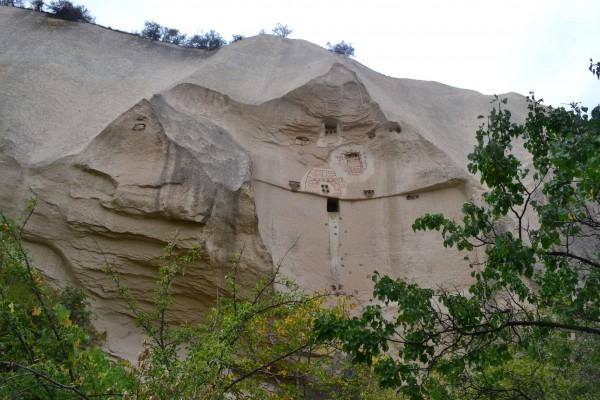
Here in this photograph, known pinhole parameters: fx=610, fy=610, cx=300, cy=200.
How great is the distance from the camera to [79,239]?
415 inches

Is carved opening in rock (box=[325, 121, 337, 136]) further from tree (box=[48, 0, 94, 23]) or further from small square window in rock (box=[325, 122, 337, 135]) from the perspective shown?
tree (box=[48, 0, 94, 23])

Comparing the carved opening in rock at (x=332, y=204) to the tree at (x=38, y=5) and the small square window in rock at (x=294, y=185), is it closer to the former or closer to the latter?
the small square window in rock at (x=294, y=185)

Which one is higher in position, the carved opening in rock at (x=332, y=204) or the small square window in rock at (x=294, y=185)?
the small square window in rock at (x=294, y=185)

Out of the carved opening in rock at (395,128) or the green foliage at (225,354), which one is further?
the carved opening in rock at (395,128)

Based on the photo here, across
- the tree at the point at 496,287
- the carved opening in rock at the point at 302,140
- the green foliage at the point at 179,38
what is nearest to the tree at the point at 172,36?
the green foliage at the point at 179,38

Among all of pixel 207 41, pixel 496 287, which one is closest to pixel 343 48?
pixel 207 41

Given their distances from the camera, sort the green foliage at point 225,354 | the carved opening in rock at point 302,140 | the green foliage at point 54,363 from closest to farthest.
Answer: the green foliage at point 54,363
the green foliage at point 225,354
the carved opening in rock at point 302,140

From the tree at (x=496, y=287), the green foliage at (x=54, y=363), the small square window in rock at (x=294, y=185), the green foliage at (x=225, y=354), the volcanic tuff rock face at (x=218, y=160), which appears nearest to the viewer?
the green foliage at (x=54, y=363)

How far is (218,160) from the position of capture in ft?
38.2

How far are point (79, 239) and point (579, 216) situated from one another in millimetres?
8244

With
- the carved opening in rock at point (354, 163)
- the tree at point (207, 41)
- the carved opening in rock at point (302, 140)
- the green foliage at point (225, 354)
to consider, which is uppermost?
the tree at point (207, 41)

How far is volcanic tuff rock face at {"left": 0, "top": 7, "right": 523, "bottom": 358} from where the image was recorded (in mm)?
10555

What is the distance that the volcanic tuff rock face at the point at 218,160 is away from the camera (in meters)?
10.6

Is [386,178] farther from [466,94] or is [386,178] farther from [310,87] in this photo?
[466,94]
